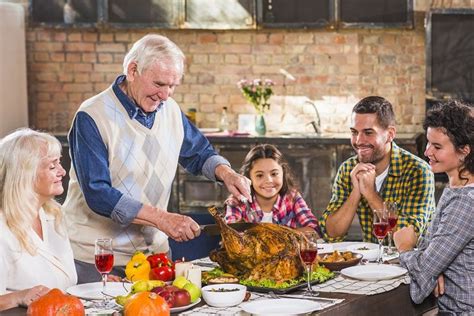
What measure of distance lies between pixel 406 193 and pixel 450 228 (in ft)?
3.78

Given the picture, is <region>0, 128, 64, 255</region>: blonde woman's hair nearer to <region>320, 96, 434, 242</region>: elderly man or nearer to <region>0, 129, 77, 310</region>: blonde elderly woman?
<region>0, 129, 77, 310</region>: blonde elderly woman

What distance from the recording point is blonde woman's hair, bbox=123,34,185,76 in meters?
4.62

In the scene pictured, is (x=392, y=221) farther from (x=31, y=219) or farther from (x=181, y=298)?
(x=31, y=219)

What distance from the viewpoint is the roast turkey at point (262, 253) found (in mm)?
4074

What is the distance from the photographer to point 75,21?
886 centimetres

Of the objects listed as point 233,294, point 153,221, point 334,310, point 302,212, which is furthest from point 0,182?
point 302,212

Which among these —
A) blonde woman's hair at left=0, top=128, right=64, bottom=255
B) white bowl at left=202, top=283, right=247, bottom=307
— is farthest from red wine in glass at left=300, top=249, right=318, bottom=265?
blonde woman's hair at left=0, top=128, right=64, bottom=255

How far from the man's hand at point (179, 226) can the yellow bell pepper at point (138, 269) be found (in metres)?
0.18

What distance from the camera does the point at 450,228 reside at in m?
4.03

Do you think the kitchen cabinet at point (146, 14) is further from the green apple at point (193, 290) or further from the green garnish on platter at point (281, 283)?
the green apple at point (193, 290)

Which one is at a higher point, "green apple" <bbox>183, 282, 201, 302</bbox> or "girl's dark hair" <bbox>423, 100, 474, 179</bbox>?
"girl's dark hair" <bbox>423, 100, 474, 179</bbox>

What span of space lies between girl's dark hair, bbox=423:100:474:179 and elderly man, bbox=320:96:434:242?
86 cm

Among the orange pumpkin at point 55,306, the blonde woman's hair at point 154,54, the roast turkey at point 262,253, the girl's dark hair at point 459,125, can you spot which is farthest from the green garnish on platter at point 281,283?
the blonde woman's hair at point 154,54

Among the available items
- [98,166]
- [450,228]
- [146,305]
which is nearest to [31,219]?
[98,166]
